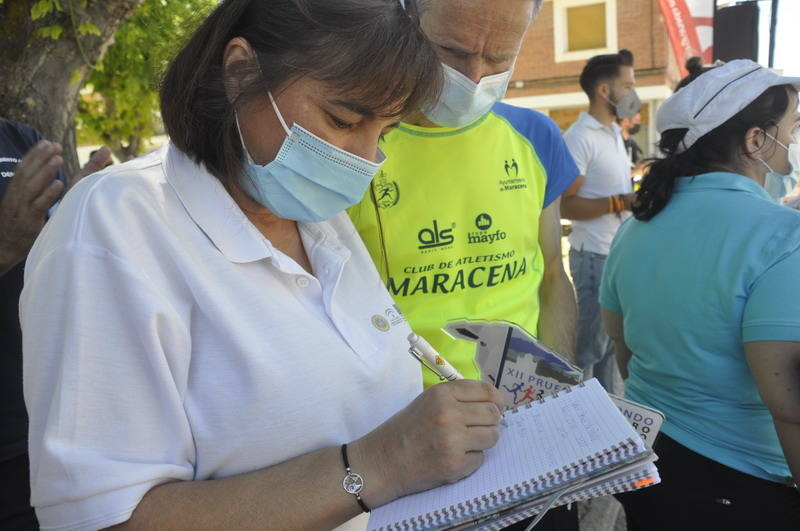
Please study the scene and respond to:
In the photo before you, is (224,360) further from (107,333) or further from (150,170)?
(150,170)

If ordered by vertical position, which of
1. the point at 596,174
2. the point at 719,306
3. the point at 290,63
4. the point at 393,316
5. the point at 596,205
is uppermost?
the point at 290,63

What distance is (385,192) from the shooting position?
184 centimetres

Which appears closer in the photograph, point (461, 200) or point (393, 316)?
point (393, 316)

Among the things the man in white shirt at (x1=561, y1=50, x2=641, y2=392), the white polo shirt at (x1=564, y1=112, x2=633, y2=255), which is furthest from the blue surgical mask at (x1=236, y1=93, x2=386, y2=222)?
the white polo shirt at (x1=564, y1=112, x2=633, y2=255)

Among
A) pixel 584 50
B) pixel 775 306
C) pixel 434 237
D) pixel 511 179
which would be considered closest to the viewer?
pixel 775 306

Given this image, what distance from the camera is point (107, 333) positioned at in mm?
975

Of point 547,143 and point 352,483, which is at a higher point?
point 547,143

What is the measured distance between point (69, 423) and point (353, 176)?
0.69 metres

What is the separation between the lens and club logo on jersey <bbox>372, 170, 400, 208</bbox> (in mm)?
1833

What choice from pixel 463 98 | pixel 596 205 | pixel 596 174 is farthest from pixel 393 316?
pixel 596 174

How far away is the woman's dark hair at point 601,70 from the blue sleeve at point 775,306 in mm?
3681

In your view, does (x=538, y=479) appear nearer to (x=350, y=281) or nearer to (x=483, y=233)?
(x=350, y=281)

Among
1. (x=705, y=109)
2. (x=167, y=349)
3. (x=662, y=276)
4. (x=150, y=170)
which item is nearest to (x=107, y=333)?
(x=167, y=349)

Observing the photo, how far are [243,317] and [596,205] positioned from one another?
3.88m
